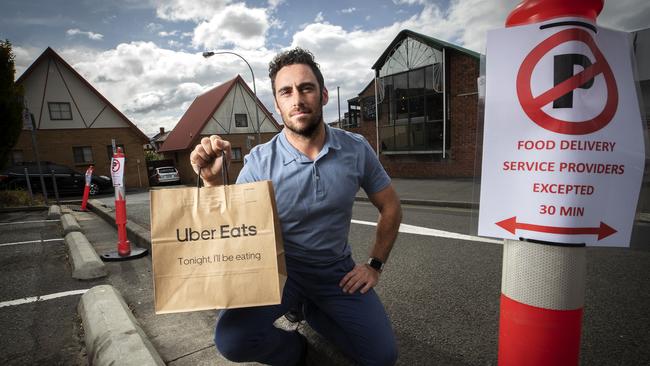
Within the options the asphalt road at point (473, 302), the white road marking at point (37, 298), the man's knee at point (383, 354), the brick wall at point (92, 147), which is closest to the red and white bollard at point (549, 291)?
the asphalt road at point (473, 302)

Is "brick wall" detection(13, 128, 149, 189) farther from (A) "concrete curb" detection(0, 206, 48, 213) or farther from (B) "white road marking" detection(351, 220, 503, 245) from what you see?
(B) "white road marking" detection(351, 220, 503, 245)

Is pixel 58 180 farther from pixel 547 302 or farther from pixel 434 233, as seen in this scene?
pixel 547 302

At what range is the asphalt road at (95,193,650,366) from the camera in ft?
6.79

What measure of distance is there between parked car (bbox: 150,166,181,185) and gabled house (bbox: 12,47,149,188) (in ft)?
5.38

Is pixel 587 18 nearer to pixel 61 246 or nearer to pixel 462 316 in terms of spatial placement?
pixel 462 316

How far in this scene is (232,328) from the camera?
5.49ft

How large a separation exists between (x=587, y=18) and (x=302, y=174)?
1.36m

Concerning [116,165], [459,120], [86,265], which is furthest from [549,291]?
[459,120]

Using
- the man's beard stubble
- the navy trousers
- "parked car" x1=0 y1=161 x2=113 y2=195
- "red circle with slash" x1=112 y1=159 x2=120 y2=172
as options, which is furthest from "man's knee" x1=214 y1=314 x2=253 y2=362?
"parked car" x1=0 y1=161 x2=113 y2=195

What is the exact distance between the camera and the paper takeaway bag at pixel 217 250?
1391 mm

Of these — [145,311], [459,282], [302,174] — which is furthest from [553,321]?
[145,311]

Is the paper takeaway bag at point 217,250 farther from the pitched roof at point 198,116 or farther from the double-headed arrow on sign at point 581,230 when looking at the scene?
the pitched roof at point 198,116

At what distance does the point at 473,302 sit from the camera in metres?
2.81

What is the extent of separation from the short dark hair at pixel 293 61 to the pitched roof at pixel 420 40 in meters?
12.8
